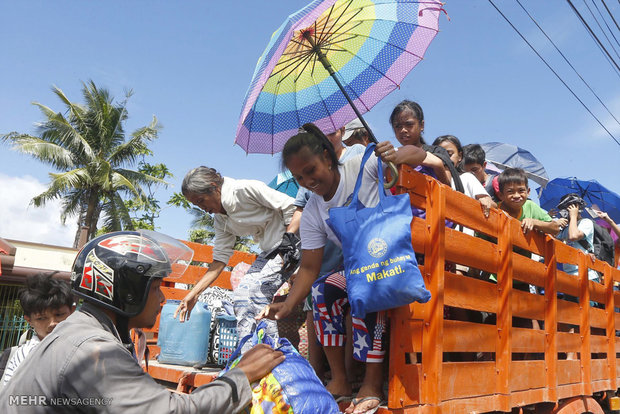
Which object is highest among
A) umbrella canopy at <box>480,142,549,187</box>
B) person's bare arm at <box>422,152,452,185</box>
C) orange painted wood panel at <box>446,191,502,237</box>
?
umbrella canopy at <box>480,142,549,187</box>

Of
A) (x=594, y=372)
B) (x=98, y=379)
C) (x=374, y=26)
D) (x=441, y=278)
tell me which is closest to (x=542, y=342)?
(x=594, y=372)

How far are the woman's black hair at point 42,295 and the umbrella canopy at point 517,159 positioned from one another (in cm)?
543

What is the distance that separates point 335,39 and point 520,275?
1979 millimetres

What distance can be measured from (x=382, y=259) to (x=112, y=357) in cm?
106

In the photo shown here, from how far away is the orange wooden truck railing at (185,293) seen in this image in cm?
296

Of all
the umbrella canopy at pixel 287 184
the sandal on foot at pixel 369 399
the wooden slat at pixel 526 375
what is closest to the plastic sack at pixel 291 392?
the sandal on foot at pixel 369 399

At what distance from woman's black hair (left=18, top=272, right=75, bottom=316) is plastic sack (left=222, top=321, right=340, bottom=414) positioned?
2.47 metres

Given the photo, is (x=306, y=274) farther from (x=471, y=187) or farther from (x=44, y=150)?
(x=44, y=150)

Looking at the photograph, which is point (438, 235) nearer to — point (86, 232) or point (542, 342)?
point (542, 342)

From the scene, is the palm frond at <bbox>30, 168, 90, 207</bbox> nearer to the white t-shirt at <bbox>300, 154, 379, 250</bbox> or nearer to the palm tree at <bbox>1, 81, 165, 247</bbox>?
the palm tree at <bbox>1, 81, 165, 247</bbox>

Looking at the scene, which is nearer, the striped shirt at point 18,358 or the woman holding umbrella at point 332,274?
the woman holding umbrella at point 332,274

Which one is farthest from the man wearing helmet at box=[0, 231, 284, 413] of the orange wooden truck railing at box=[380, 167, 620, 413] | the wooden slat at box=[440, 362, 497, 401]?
the wooden slat at box=[440, 362, 497, 401]

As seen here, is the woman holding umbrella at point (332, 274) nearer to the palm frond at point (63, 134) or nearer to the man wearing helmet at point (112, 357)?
the man wearing helmet at point (112, 357)

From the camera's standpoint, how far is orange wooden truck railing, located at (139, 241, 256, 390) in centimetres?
296
